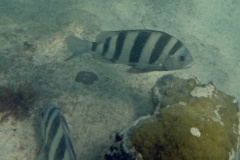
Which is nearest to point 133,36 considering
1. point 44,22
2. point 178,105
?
point 178,105

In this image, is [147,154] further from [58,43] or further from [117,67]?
[58,43]

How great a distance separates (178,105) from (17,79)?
3393mm

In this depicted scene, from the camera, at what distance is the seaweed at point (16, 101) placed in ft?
16.4

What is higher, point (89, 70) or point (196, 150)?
point (196, 150)

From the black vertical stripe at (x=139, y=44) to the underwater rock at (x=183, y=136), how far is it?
0.83 m

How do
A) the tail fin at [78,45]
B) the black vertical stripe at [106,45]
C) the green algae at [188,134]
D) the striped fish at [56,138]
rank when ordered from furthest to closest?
the tail fin at [78,45] < the black vertical stripe at [106,45] < the green algae at [188,134] < the striped fish at [56,138]

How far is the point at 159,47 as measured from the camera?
12.1 ft

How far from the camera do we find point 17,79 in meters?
5.61

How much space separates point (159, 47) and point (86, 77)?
2.62 meters

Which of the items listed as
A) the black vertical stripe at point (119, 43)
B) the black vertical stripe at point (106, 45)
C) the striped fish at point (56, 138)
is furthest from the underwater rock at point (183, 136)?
the black vertical stripe at point (106, 45)

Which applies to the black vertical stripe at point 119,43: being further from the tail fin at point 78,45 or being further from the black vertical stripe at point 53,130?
the black vertical stripe at point 53,130

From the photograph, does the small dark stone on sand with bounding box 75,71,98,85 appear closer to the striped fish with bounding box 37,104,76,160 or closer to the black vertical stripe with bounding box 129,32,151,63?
the striped fish with bounding box 37,104,76,160

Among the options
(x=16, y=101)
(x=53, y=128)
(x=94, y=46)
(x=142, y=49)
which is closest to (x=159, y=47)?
(x=142, y=49)

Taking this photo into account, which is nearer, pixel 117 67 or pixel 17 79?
pixel 17 79
